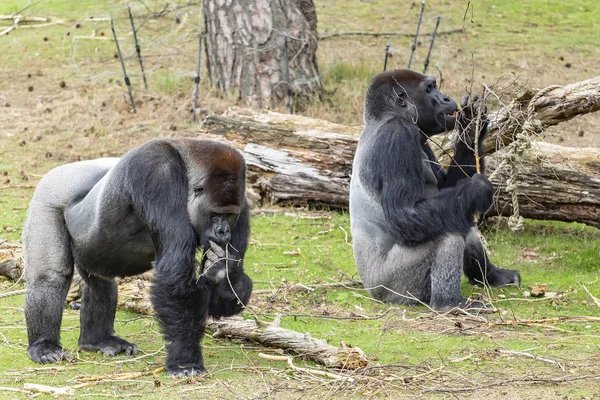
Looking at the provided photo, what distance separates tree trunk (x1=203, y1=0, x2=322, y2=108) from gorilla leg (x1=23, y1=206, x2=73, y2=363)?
19.7 feet

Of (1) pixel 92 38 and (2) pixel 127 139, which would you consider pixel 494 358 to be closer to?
(2) pixel 127 139

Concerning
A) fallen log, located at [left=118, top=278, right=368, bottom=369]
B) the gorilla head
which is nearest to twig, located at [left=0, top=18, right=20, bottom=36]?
the gorilla head

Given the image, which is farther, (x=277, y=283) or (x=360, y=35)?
(x=360, y=35)

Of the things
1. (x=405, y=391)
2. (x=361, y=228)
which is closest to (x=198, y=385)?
(x=405, y=391)

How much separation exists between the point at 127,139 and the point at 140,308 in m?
4.51

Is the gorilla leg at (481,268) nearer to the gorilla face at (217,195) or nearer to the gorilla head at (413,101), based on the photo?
the gorilla head at (413,101)

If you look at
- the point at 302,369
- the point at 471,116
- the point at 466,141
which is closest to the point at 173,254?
the point at 302,369

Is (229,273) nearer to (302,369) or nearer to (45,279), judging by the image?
(302,369)

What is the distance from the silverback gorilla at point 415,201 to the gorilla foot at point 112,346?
179cm

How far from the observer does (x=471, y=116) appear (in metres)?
5.82

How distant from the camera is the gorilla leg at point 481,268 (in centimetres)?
604

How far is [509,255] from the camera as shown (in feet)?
22.7

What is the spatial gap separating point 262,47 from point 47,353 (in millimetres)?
6534

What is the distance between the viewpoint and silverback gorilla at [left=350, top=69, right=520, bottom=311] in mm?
5434
